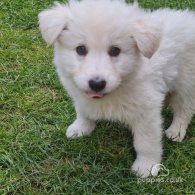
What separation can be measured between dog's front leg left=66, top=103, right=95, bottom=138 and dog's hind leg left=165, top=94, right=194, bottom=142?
2.29 ft

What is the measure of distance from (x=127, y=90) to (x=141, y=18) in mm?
567

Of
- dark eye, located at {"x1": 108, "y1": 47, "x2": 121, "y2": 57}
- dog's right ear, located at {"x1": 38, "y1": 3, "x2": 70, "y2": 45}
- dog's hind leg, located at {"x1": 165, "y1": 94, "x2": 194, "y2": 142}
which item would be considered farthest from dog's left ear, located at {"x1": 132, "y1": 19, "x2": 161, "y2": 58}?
dog's hind leg, located at {"x1": 165, "y1": 94, "x2": 194, "y2": 142}

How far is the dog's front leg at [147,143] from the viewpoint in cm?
374

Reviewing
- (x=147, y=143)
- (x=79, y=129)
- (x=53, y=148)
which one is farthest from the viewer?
(x=79, y=129)

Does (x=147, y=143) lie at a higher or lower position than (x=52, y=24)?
lower

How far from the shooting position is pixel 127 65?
3391 mm

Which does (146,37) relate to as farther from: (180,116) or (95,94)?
(180,116)

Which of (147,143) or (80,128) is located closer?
(147,143)

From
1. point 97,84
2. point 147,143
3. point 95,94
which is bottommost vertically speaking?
point 147,143

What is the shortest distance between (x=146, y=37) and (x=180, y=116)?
1253mm

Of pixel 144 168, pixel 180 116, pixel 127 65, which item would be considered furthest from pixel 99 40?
pixel 180 116

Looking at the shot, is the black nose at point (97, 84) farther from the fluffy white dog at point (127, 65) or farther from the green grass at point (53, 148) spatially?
the green grass at point (53, 148)

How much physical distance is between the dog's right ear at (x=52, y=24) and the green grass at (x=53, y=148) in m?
1.08

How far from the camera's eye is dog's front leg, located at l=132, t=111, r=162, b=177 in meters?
3.74
